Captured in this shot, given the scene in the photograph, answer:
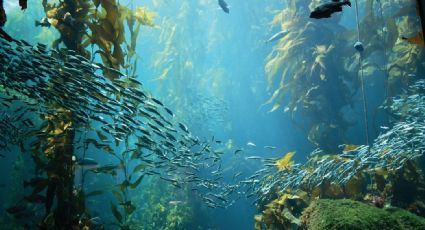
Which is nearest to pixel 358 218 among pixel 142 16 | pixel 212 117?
pixel 142 16

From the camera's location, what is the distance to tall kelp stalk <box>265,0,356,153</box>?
50.6 feet

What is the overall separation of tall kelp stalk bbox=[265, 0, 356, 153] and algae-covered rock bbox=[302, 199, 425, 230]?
961cm

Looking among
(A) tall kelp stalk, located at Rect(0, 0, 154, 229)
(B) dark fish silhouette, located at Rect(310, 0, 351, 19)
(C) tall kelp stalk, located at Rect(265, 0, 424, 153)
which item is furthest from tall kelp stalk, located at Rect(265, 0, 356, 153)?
(B) dark fish silhouette, located at Rect(310, 0, 351, 19)

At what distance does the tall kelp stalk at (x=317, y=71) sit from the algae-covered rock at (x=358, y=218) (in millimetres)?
9609

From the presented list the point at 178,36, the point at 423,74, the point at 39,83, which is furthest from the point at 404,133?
the point at 178,36

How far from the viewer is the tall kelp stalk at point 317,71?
607 inches

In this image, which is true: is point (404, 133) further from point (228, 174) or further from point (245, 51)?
point (245, 51)

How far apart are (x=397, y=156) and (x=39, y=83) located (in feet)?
30.2

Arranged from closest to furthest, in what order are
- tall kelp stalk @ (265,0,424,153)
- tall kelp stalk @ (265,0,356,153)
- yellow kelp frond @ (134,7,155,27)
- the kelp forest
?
the kelp forest
yellow kelp frond @ (134,7,155,27)
tall kelp stalk @ (265,0,424,153)
tall kelp stalk @ (265,0,356,153)

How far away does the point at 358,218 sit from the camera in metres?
5.83

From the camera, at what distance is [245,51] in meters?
32.1

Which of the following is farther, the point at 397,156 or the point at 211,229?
the point at 211,229

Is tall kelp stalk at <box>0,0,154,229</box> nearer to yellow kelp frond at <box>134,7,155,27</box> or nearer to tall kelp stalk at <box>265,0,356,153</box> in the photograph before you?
yellow kelp frond at <box>134,7,155,27</box>

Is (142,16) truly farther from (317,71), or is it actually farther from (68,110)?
(317,71)
